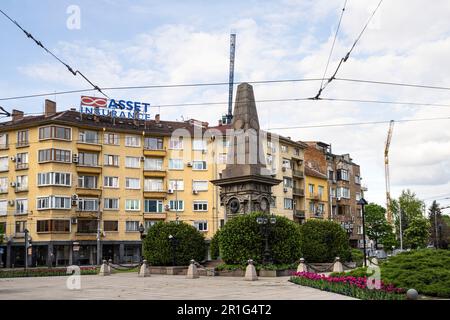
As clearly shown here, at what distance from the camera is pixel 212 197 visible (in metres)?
67.7

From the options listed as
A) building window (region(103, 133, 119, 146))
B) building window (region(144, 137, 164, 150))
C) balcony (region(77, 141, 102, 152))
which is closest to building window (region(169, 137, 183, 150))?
building window (region(144, 137, 164, 150))

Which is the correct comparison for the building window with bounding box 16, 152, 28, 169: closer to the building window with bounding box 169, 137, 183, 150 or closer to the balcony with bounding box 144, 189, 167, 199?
the balcony with bounding box 144, 189, 167, 199

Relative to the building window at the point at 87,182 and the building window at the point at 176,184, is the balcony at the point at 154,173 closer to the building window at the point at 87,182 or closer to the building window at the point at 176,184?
the building window at the point at 176,184

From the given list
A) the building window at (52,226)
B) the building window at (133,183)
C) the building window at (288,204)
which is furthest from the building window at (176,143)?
the building window at (288,204)

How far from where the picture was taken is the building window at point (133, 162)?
6475cm

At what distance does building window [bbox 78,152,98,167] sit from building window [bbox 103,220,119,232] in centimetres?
663

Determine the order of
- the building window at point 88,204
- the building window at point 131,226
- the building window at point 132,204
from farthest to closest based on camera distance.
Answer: the building window at point 132,204
the building window at point 131,226
the building window at point 88,204

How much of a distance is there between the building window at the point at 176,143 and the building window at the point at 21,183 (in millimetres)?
17271

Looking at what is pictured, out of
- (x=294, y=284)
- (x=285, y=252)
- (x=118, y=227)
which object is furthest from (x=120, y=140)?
(x=294, y=284)

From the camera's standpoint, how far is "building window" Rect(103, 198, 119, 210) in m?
62.4

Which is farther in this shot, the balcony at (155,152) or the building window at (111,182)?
the balcony at (155,152)

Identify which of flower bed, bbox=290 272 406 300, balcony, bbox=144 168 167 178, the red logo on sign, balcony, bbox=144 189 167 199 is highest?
the red logo on sign

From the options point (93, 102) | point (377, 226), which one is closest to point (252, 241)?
point (93, 102)
